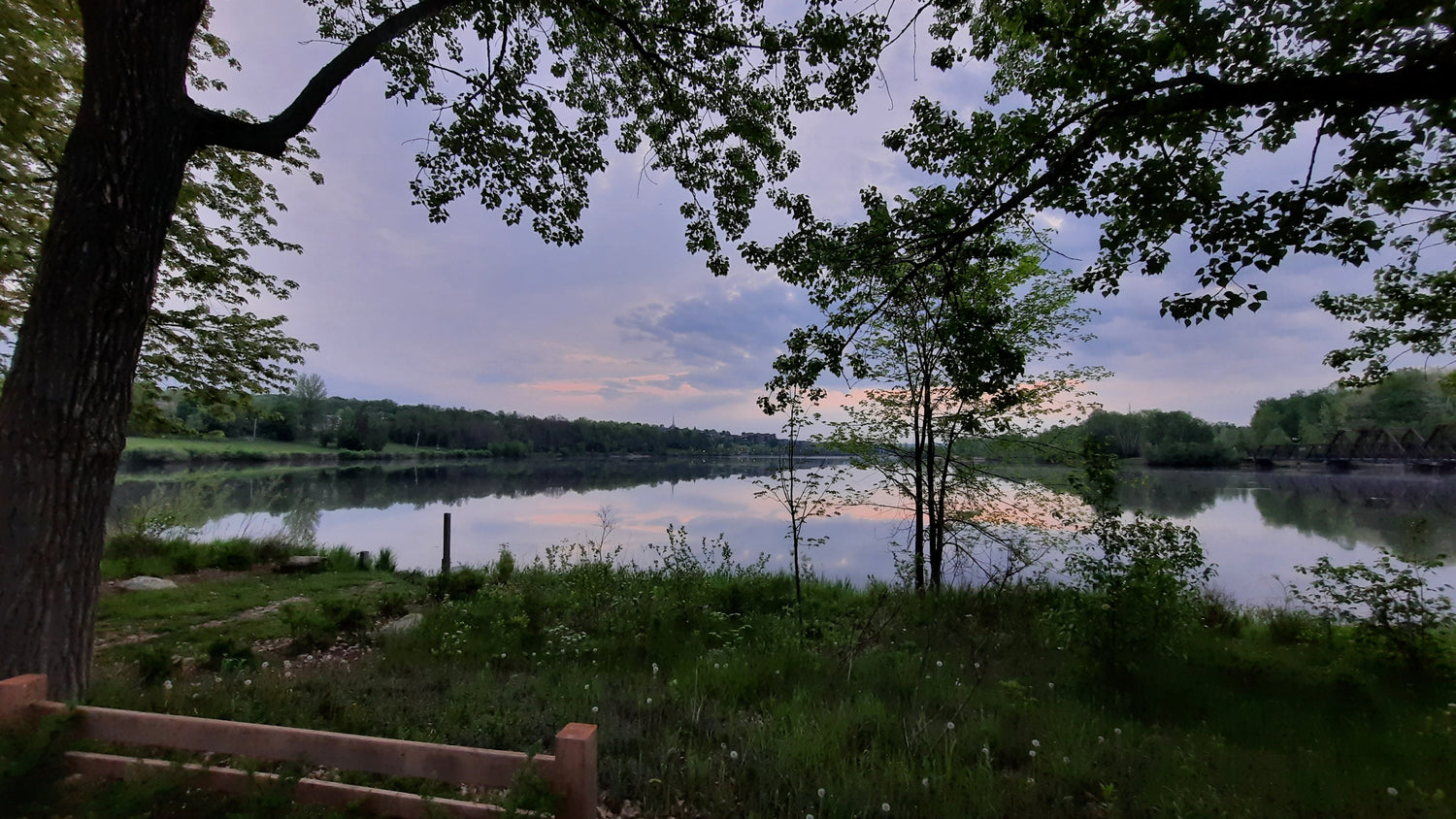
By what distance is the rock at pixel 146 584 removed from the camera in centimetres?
791

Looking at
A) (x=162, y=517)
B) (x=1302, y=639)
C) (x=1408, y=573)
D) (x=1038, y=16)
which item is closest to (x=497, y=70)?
(x=1038, y=16)

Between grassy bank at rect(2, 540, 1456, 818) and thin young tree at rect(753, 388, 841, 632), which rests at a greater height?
thin young tree at rect(753, 388, 841, 632)

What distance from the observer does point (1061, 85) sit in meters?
3.88

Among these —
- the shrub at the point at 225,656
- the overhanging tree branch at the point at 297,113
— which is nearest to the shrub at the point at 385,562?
the shrub at the point at 225,656

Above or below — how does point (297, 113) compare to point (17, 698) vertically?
above

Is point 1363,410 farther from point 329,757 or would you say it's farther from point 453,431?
point 453,431

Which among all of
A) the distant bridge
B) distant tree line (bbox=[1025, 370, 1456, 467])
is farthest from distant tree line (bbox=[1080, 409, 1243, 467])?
the distant bridge

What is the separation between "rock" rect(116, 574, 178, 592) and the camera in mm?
7906

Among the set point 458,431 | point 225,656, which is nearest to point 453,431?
point 458,431

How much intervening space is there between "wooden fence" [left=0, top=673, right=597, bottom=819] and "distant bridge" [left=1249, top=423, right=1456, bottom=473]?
3237 cm

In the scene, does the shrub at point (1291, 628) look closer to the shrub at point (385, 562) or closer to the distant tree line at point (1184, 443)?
the shrub at point (385, 562)

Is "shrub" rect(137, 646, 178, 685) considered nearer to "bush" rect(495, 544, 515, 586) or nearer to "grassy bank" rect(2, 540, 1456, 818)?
"grassy bank" rect(2, 540, 1456, 818)

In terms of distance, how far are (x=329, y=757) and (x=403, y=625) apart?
16.4 feet

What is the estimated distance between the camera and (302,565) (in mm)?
10461
